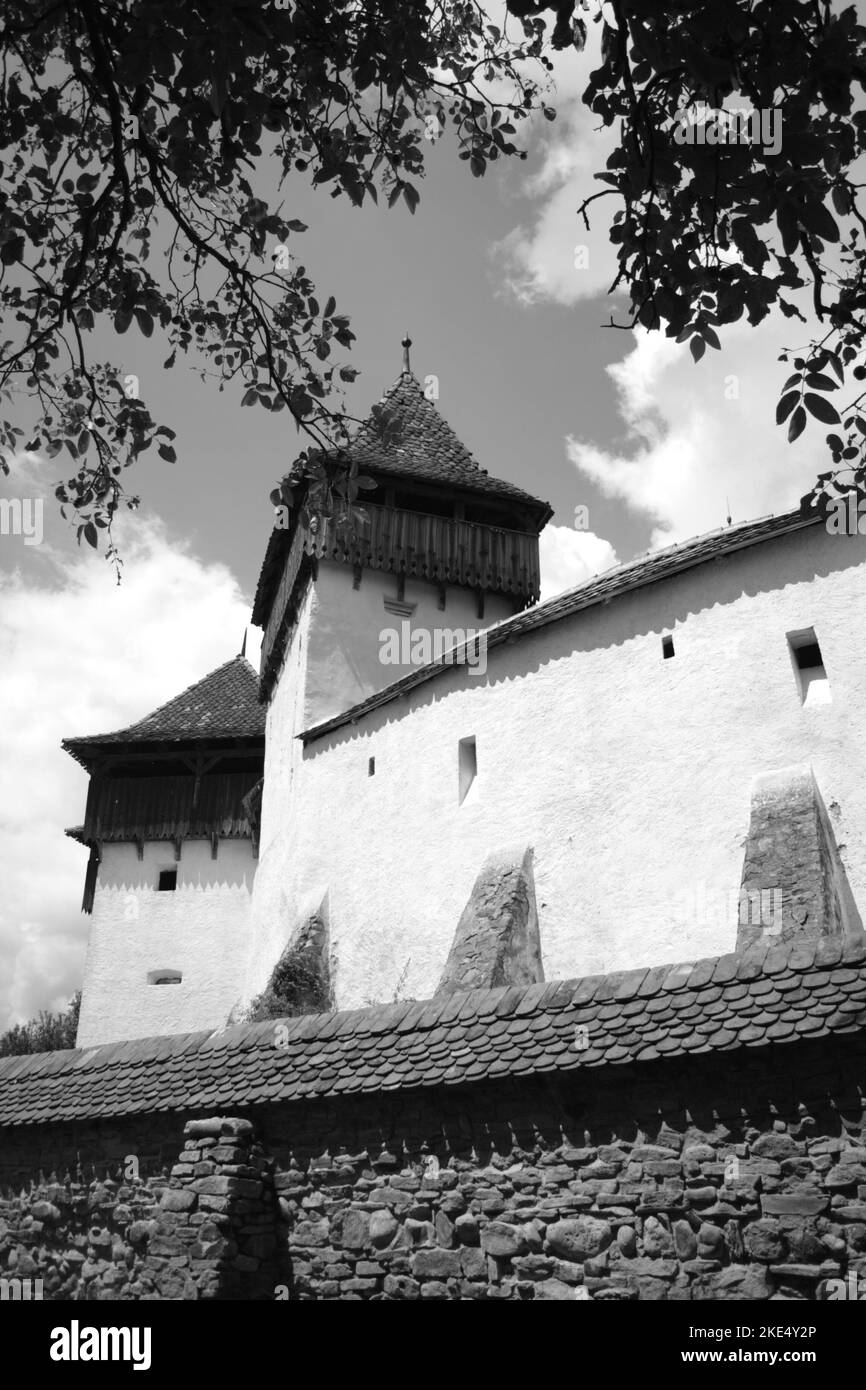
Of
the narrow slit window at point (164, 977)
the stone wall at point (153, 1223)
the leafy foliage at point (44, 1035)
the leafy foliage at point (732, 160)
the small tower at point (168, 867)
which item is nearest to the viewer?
the leafy foliage at point (732, 160)

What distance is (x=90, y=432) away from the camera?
247 inches

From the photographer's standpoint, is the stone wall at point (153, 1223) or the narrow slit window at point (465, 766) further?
the narrow slit window at point (465, 766)

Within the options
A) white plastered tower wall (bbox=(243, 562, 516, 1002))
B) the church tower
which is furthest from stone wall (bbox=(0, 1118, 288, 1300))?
the church tower

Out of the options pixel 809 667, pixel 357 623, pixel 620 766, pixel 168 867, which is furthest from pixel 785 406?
pixel 168 867

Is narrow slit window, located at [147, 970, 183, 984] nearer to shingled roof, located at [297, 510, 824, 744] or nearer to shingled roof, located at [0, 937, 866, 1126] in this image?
shingled roof, located at [297, 510, 824, 744]

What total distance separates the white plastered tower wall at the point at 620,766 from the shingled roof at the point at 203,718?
9.69m

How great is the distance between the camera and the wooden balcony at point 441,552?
19531mm

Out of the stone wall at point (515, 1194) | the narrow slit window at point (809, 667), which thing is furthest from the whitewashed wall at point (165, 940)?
the narrow slit window at point (809, 667)

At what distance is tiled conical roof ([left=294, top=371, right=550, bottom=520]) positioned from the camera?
66.2ft

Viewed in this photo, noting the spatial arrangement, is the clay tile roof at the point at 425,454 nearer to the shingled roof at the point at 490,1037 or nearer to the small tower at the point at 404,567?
the small tower at the point at 404,567

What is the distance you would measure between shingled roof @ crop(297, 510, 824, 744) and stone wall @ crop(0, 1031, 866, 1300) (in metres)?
6.12

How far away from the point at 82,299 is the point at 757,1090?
215 inches

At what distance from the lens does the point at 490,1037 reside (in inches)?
288

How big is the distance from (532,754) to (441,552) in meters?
7.89
